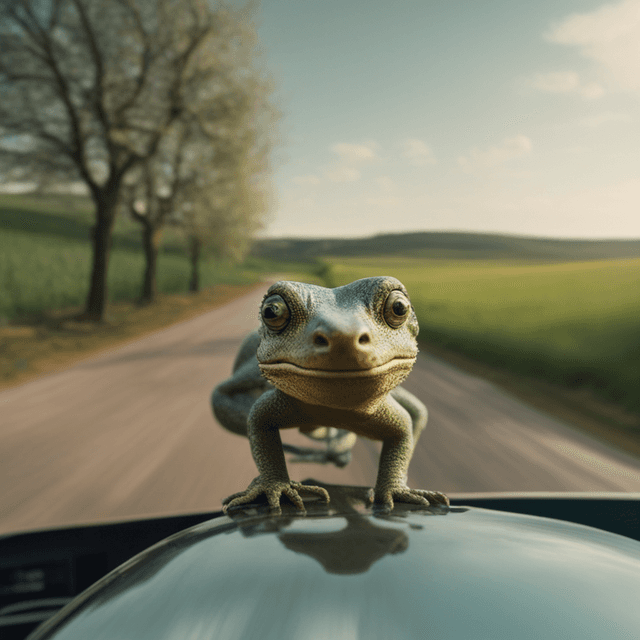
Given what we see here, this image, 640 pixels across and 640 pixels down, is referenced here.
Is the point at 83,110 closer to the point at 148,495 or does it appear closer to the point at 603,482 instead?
the point at 148,495

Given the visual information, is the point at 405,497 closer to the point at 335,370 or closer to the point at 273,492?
the point at 273,492

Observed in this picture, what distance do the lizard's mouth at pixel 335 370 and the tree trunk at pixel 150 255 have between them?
27.2 metres

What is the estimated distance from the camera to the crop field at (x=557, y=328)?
33.8 feet

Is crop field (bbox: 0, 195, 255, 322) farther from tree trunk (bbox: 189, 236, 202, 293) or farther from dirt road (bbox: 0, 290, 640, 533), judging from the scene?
dirt road (bbox: 0, 290, 640, 533)

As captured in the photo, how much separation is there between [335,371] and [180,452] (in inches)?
202

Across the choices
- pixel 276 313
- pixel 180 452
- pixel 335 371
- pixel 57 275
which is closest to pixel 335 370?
pixel 335 371

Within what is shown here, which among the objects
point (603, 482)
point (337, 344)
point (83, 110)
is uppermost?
point (83, 110)

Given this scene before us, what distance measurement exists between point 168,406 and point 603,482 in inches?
230

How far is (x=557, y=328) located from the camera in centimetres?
1481

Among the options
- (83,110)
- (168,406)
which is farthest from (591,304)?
(83,110)

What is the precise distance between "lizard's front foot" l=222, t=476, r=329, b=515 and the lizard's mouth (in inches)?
12.8

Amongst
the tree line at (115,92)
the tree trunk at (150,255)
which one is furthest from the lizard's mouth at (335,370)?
the tree trunk at (150,255)

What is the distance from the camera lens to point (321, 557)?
777mm

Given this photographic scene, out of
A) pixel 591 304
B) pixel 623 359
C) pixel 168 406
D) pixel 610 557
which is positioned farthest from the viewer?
pixel 591 304
